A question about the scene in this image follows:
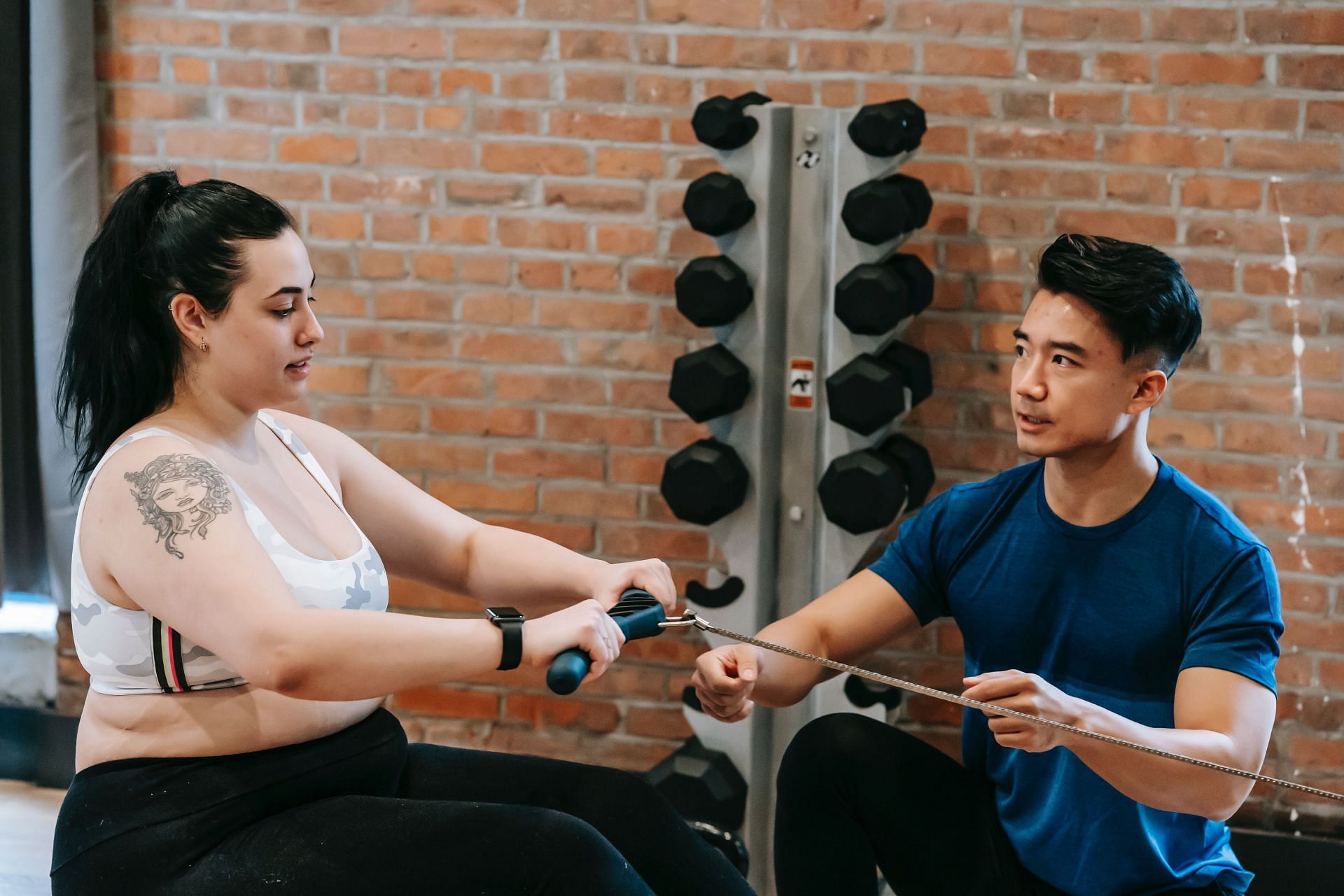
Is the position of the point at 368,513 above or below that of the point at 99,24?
below

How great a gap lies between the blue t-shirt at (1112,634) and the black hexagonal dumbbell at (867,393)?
0.48 m

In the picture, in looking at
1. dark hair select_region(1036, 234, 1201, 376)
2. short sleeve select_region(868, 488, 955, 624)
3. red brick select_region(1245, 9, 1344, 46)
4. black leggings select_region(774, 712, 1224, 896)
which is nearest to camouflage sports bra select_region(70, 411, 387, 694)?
black leggings select_region(774, 712, 1224, 896)

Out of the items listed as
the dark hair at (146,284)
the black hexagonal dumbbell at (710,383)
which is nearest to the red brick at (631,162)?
the black hexagonal dumbbell at (710,383)

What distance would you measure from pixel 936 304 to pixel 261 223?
142 cm

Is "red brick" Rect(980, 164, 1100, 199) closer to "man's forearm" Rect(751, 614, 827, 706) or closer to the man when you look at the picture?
the man

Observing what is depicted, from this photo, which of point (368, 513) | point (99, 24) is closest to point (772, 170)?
point (368, 513)

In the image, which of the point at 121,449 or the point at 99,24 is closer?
the point at 121,449

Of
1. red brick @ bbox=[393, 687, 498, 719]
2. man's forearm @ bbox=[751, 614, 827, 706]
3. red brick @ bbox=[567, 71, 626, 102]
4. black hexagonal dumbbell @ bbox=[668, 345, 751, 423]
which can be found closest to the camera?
man's forearm @ bbox=[751, 614, 827, 706]

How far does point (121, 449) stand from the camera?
131 centimetres

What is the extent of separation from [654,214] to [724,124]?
443 millimetres

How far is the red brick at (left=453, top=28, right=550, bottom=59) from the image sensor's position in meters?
2.48

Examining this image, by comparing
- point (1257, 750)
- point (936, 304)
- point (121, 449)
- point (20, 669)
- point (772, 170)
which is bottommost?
point (20, 669)

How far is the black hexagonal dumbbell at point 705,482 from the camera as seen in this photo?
215cm

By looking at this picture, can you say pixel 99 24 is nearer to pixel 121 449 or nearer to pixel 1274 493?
pixel 121 449
